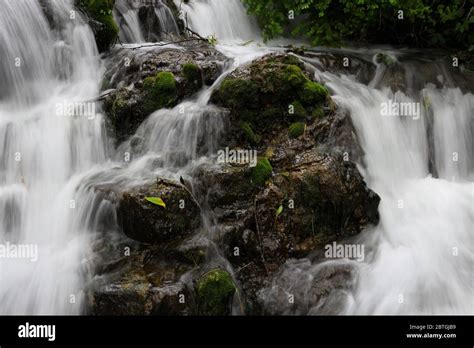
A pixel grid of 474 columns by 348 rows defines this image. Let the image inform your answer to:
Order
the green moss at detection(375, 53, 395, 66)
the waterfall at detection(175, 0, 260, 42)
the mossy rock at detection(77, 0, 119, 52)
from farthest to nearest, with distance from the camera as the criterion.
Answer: the waterfall at detection(175, 0, 260, 42) → the green moss at detection(375, 53, 395, 66) → the mossy rock at detection(77, 0, 119, 52)

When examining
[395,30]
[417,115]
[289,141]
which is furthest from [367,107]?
[395,30]

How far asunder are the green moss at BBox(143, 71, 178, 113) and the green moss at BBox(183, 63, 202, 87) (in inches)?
12.1

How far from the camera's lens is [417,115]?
27.4 ft

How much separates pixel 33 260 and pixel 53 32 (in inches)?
180

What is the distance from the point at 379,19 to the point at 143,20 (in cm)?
494

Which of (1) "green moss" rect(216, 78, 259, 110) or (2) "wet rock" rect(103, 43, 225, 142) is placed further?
(2) "wet rock" rect(103, 43, 225, 142)

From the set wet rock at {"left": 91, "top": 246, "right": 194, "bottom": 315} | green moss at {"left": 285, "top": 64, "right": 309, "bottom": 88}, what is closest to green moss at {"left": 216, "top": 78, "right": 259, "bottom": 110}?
green moss at {"left": 285, "top": 64, "right": 309, "bottom": 88}

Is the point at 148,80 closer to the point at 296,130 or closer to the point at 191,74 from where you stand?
the point at 191,74

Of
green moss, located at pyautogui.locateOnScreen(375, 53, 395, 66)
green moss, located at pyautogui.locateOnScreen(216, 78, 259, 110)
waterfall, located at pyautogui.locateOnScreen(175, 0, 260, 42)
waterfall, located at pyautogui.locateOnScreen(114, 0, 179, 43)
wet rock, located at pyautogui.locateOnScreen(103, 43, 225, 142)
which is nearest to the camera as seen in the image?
green moss, located at pyautogui.locateOnScreen(216, 78, 259, 110)

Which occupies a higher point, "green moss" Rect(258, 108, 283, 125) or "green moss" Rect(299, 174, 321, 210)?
"green moss" Rect(258, 108, 283, 125)

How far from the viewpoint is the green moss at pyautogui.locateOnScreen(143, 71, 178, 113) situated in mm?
7480

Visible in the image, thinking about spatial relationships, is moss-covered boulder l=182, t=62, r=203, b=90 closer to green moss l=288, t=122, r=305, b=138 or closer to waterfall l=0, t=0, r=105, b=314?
waterfall l=0, t=0, r=105, b=314

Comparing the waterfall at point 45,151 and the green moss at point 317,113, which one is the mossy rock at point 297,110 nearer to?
the green moss at point 317,113

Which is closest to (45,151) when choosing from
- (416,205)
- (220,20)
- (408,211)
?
(408,211)
